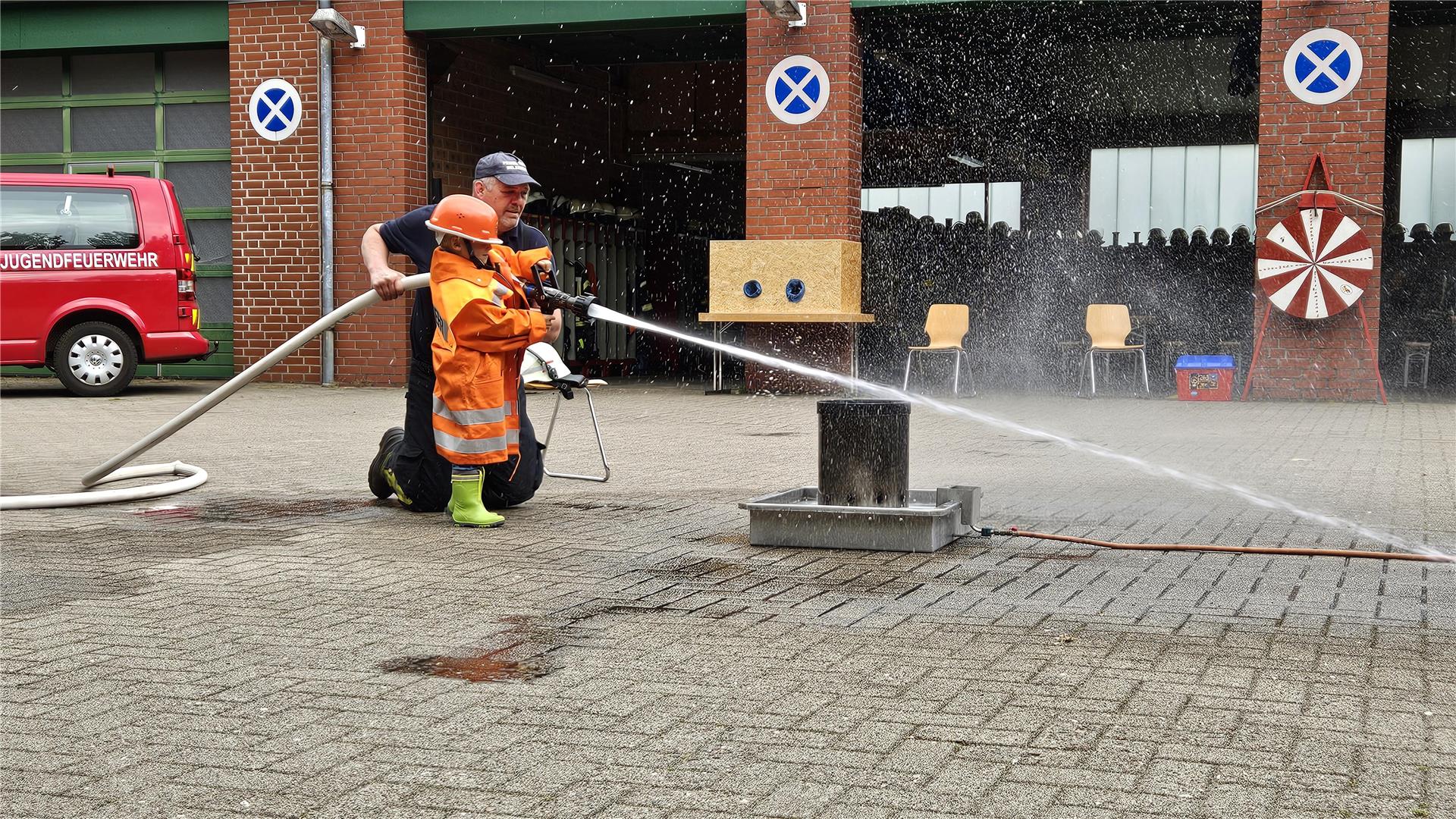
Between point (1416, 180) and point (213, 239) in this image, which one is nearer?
point (213, 239)

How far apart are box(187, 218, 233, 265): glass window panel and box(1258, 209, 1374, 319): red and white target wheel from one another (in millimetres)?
12093

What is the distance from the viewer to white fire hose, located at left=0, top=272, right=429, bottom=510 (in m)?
7.36

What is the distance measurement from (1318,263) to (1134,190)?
1578 centimetres

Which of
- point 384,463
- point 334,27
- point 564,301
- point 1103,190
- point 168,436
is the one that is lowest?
point 384,463

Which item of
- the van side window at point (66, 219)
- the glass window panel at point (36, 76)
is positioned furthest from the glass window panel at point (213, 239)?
the van side window at point (66, 219)

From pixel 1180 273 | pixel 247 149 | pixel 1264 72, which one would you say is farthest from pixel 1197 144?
pixel 247 149

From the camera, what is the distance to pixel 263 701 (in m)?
3.89

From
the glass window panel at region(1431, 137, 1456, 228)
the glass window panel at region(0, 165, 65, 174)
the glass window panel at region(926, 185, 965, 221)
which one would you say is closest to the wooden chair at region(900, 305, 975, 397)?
the glass window panel at region(0, 165, 65, 174)

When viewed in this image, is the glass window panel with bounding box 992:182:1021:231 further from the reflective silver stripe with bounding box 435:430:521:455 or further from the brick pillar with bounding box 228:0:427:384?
the reflective silver stripe with bounding box 435:430:521:455

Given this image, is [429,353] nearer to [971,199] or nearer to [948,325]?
[948,325]

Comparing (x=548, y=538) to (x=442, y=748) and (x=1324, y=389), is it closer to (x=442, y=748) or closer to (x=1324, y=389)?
(x=442, y=748)

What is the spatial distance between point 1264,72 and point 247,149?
37.7ft

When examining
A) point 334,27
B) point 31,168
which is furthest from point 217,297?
point 334,27

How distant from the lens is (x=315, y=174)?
18328 mm
